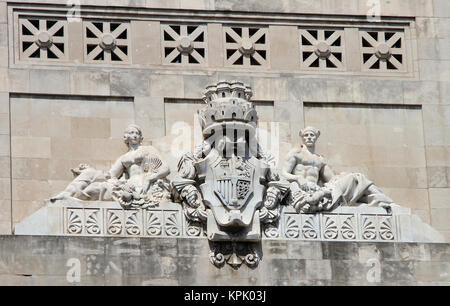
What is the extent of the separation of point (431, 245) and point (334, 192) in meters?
1.85

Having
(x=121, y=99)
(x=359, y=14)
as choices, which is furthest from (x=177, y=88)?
(x=359, y=14)

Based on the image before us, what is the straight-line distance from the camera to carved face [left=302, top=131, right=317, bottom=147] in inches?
1548

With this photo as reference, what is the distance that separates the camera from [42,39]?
131 feet

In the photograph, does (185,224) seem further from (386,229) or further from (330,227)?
(386,229)

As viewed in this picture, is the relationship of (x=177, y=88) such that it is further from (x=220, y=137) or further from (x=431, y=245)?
(x=431, y=245)

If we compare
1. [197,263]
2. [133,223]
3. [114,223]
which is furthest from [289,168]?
[114,223]

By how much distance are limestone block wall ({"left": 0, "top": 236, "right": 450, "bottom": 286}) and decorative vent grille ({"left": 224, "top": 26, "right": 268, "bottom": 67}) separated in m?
4.62

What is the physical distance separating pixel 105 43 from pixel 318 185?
4643 mm

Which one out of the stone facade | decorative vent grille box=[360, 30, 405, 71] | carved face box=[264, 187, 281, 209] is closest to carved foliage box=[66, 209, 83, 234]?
the stone facade

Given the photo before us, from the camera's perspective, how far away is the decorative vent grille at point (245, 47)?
40656mm

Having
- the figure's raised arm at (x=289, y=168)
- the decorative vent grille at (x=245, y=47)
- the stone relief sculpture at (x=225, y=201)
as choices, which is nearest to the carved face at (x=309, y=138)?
the figure's raised arm at (x=289, y=168)

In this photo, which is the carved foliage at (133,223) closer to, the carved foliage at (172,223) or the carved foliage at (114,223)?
the carved foliage at (114,223)

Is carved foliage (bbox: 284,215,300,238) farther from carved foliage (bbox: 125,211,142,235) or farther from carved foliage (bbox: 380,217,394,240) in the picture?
carved foliage (bbox: 125,211,142,235)

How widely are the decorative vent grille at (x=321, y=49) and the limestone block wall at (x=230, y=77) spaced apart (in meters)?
0.02
